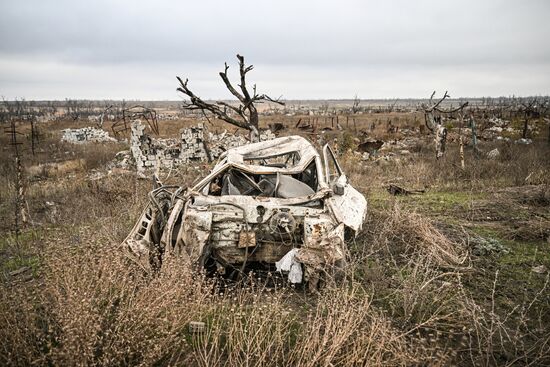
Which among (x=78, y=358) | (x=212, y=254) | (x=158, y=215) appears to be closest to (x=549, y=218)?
(x=212, y=254)

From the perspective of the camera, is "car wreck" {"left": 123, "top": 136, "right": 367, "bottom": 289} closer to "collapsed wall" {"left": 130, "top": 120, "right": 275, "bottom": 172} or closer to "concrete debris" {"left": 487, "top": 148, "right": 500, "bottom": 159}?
"collapsed wall" {"left": 130, "top": 120, "right": 275, "bottom": 172}

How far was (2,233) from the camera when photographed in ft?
24.8

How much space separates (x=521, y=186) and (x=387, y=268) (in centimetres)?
677

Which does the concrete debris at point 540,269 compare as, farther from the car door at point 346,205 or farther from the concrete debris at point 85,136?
the concrete debris at point 85,136

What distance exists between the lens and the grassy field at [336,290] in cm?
274

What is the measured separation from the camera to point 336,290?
360cm

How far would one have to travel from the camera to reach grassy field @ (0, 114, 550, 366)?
2.74 metres

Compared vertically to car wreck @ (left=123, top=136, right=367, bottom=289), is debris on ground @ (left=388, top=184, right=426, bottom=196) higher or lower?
lower

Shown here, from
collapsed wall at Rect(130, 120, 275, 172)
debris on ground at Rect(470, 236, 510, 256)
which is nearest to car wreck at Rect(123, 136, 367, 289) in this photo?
debris on ground at Rect(470, 236, 510, 256)

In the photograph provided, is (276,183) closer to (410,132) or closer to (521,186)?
(521,186)

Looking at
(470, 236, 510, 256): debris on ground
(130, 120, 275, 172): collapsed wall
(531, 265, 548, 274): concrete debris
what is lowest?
(531, 265, 548, 274): concrete debris

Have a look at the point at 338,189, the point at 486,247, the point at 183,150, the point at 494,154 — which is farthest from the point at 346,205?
the point at 183,150

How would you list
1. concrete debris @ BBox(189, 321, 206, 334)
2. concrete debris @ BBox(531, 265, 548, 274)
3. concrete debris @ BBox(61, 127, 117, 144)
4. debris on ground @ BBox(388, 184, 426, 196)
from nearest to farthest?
1. concrete debris @ BBox(189, 321, 206, 334)
2. concrete debris @ BBox(531, 265, 548, 274)
3. debris on ground @ BBox(388, 184, 426, 196)
4. concrete debris @ BBox(61, 127, 117, 144)

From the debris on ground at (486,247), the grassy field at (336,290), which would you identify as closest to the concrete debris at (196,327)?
the grassy field at (336,290)
